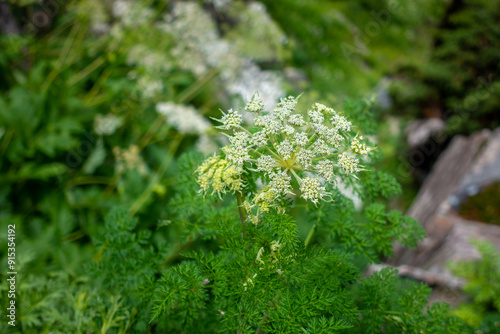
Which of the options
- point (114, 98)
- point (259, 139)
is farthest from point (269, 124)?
point (114, 98)

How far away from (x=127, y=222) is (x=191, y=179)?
0.69 feet

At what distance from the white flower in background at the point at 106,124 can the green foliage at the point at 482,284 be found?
79.4 inches

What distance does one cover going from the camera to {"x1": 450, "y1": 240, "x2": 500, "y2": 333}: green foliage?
175 centimetres

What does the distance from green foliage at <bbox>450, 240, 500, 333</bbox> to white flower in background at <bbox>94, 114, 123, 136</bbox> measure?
6.62 ft

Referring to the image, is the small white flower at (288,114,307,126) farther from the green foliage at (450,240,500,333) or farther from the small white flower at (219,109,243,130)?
the green foliage at (450,240,500,333)

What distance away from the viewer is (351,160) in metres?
0.78

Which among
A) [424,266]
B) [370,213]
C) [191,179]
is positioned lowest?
[424,266]

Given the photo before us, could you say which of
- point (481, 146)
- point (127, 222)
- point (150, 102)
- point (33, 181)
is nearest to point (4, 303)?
point (127, 222)

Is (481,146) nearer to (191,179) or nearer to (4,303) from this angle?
(191,179)

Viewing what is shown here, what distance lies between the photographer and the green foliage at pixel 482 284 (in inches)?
68.9

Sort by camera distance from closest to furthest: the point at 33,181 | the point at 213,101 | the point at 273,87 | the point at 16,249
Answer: the point at 16,249 < the point at 33,181 < the point at 273,87 < the point at 213,101

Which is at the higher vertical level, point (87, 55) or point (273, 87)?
point (273, 87)

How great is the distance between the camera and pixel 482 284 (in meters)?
1.80

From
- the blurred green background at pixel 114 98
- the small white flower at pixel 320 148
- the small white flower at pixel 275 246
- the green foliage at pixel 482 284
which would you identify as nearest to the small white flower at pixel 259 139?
the small white flower at pixel 320 148
